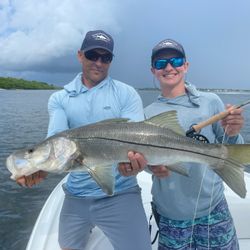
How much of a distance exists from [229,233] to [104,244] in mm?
1779

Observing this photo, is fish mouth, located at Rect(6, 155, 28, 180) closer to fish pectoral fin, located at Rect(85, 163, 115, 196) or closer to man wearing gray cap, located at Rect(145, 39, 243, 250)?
fish pectoral fin, located at Rect(85, 163, 115, 196)

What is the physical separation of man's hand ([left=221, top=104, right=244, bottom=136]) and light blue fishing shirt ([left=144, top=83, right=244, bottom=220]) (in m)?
0.15

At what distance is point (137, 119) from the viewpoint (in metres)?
3.72

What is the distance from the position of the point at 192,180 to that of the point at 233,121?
69 centimetres

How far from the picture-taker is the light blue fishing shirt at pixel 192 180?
364 centimetres

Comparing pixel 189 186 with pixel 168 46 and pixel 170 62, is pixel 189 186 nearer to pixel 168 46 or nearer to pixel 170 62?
pixel 170 62

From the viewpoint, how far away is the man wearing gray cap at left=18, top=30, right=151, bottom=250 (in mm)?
3816

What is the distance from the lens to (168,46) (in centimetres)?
386

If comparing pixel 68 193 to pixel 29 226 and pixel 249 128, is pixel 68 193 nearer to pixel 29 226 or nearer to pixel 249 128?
pixel 29 226

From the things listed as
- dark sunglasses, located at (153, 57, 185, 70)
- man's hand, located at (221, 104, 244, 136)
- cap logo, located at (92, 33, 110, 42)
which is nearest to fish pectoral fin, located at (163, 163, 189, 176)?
man's hand, located at (221, 104, 244, 136)

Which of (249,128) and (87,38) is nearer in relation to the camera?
(87,38)

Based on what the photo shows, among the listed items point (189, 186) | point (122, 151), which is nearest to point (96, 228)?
point (189, 186)

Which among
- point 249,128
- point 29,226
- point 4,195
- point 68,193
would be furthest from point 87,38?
Answer: point 249,128

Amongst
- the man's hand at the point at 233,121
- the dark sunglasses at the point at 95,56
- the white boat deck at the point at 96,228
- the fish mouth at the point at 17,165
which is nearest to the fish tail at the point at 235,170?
the man's hand at the point at 233,121
